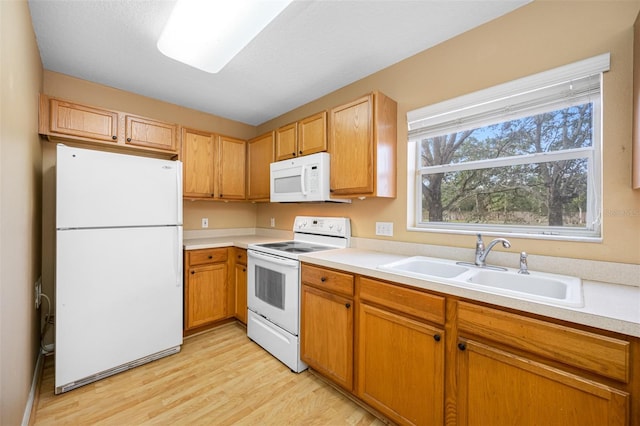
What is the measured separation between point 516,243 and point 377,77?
1.66 meters

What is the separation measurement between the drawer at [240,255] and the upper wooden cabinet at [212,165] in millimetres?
663

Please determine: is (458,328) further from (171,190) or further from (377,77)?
(171,190)

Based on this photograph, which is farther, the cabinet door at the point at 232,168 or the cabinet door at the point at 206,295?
the cabinet door at the point at 232,168

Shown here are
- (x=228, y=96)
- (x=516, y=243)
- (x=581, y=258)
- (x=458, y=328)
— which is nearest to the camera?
(x=458, y=328)

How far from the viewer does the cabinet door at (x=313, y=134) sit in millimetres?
2347

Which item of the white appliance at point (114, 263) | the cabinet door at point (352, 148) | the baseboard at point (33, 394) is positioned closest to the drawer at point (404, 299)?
the cabinet door at point (352, 148)

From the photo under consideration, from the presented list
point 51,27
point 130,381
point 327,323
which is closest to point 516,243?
point 327,323

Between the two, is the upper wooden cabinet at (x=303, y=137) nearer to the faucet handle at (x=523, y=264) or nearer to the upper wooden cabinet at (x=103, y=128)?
the upper wooden cabinet at (x=103, y=128)

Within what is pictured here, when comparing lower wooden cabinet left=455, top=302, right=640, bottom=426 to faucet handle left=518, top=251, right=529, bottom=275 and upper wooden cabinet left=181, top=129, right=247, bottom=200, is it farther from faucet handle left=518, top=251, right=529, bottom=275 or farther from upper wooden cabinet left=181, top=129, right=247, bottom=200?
upper wooden cabinet left=181, top=129, right=247, bottom=200

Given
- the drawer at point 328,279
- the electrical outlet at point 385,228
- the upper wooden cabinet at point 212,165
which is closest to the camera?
the drawer at point 328,279

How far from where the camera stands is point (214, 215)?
3244mm

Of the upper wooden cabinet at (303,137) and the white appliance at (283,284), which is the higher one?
the upper wooden cabinet at (303,137)

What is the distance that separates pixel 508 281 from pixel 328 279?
1.05m

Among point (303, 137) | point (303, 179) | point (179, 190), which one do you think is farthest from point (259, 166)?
point (179, 190)
